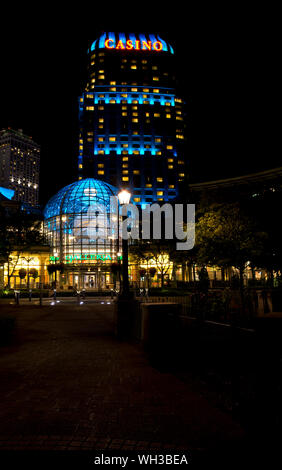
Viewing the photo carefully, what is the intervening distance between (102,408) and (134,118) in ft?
455

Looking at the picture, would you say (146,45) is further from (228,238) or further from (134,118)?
(228,238)

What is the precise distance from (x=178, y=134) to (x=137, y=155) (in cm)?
2584

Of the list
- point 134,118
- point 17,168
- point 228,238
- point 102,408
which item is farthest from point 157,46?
point 102,408

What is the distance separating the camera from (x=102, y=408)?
4809mm

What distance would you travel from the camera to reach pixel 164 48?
151m

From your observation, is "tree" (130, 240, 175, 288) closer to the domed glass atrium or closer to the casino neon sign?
the domed glass atrium

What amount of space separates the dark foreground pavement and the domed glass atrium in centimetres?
5759

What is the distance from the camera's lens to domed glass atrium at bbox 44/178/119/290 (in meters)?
65.8

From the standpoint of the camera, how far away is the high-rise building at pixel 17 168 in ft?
615

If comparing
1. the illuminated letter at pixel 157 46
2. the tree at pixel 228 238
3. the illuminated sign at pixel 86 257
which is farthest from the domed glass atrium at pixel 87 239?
Answer: the illuminated letter at pixel 157 46

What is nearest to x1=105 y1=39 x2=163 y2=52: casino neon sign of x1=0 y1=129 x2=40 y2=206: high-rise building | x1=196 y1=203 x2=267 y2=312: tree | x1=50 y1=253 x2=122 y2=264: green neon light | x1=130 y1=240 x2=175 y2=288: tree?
x1=0 y1=129 x2=40 y2=206: high-rise building
